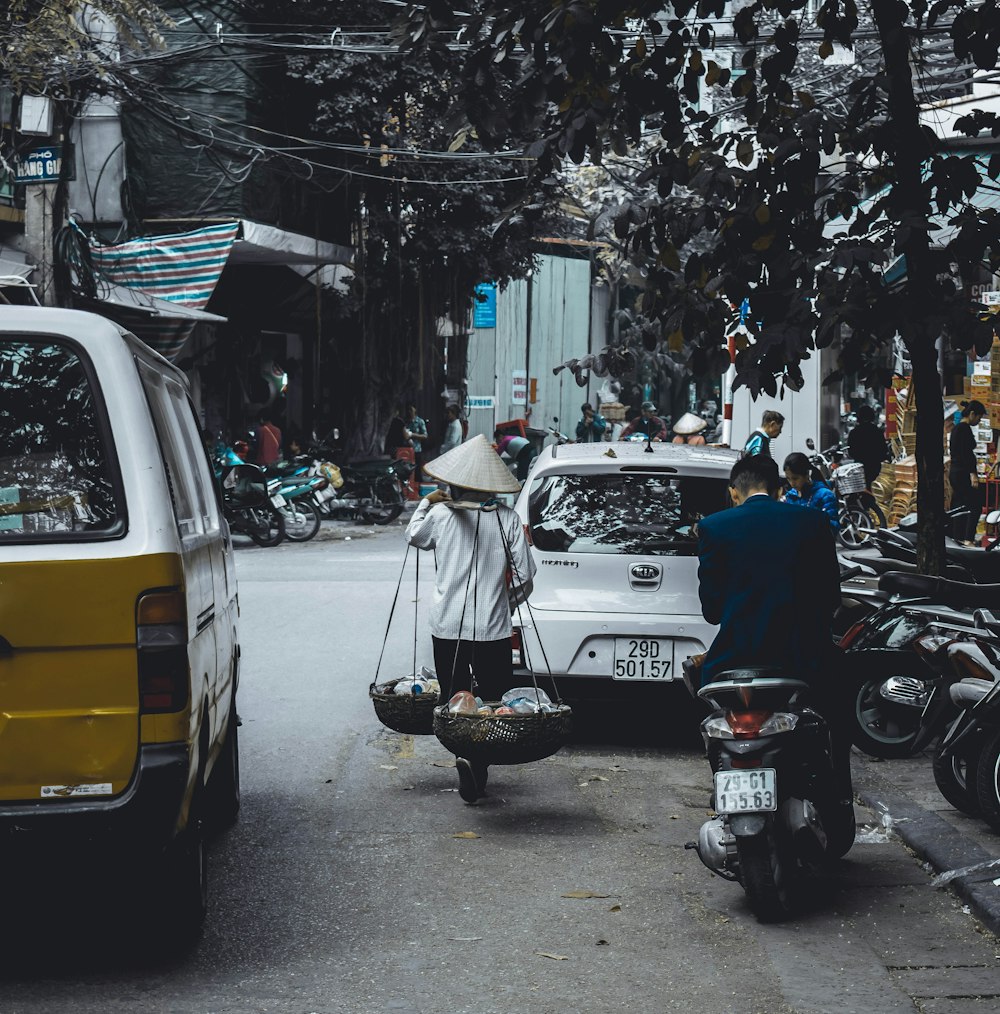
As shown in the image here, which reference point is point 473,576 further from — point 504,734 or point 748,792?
point 748,792

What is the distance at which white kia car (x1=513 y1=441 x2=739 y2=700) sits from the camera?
25.5 ft

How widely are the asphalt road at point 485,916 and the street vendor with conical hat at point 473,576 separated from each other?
2.08 feet

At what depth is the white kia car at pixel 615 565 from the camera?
7777 mm

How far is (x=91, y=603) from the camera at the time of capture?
4074 millimetres

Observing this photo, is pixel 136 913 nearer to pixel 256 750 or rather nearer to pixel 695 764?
pixel 256 750

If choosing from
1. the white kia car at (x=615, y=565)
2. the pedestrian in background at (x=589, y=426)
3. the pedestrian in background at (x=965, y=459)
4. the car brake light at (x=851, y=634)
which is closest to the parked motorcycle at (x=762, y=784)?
the white kia car at (x=615, y=565)

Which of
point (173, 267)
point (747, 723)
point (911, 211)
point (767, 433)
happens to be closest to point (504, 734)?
point (747, 723)

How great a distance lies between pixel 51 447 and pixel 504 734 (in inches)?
97.7

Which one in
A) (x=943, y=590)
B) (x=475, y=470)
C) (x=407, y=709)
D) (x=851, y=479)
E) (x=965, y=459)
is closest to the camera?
(x=475, y=470)

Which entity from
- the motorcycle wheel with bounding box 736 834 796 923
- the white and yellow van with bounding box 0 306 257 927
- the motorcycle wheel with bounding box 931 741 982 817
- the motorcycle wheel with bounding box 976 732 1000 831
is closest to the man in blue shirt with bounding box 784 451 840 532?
the motorcycle wheel with bounding box 931 741 982 817

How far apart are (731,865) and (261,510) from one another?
1502 centimetres

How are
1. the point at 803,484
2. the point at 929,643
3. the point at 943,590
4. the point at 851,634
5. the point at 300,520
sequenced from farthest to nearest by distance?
the point at 300,520, the point at 803,484, the point at 851,634, the point at 943,590, the point at 929,643

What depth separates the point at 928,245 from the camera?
7.04 metres

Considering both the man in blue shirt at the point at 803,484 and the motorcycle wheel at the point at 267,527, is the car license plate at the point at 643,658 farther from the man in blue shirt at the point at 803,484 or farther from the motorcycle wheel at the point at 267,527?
the motorcycle wheel at the point at 267,527
